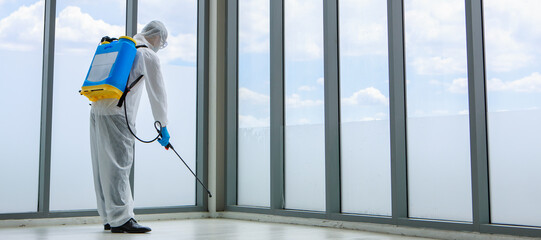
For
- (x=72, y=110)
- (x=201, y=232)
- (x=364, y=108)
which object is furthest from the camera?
(x=72, y=110)

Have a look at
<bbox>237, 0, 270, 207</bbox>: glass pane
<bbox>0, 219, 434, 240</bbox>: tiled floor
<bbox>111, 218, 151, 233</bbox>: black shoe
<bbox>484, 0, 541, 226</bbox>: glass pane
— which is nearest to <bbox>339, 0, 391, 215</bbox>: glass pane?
<bbox>0, 219, 434, 240</bbox>: tiled floor

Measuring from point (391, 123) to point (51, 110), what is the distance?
218cm

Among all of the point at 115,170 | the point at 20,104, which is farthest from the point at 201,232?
the point at 20,104

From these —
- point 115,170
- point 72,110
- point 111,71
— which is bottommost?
point 115,170

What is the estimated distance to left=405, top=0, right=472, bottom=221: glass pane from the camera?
291 cm

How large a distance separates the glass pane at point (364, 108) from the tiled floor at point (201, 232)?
0.29 m

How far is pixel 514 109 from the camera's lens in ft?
8.79

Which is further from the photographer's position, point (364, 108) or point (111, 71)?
point (364, 108)

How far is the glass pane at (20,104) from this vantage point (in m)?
3.55

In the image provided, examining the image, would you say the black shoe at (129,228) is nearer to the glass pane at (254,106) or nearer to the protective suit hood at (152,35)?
the protective suit hood at (152,35)

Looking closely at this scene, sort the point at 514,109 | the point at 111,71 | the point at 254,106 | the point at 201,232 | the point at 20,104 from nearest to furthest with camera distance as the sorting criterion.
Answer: the point at 514,109 → the point at 111,71 → the point at 201,232 → the point at 20,104 → the point at 254,106

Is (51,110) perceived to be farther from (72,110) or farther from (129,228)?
(129,228)

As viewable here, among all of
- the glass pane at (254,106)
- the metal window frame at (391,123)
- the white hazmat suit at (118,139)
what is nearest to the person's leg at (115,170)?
the white hazmat suit at (118,139)

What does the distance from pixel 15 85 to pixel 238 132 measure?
5.34ft
